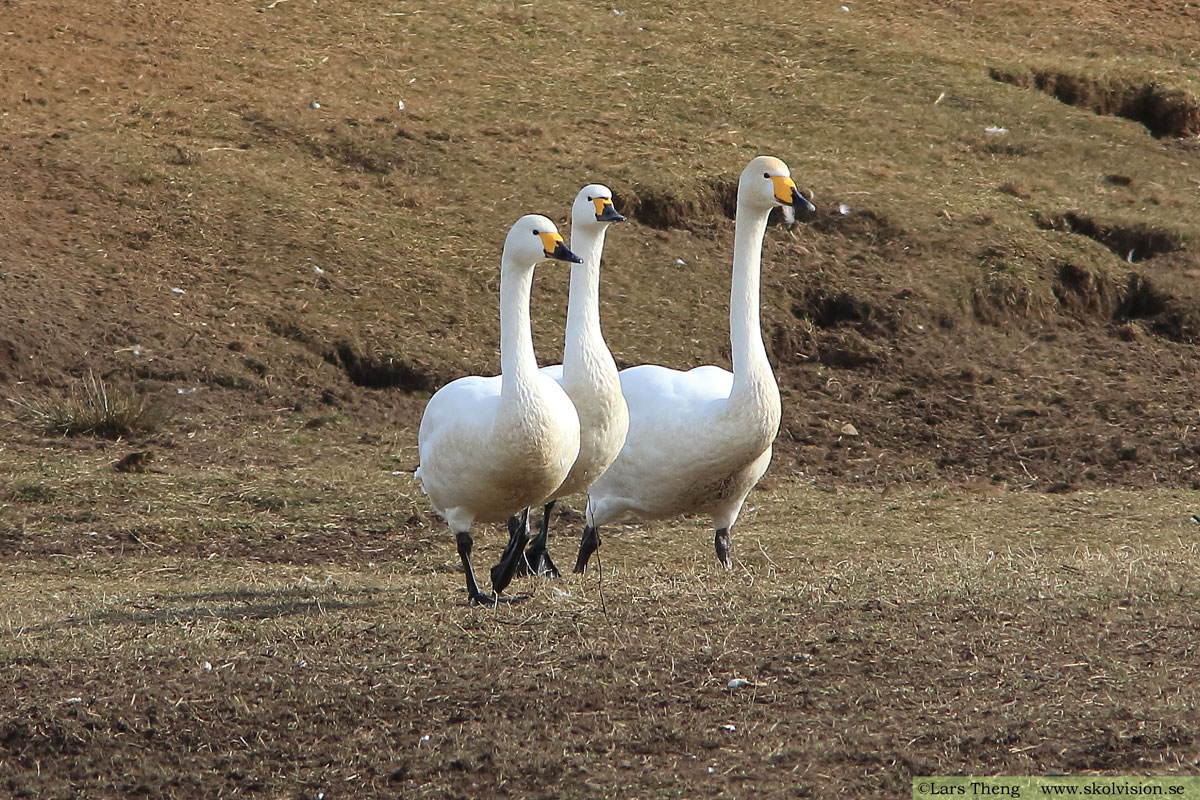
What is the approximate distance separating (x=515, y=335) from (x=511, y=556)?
984mm

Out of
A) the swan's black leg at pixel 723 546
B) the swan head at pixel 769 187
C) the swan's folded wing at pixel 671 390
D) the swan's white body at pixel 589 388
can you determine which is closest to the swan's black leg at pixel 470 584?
the swan's white body at pixel 589 388

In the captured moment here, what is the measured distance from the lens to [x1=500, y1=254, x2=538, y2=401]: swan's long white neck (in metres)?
6.69

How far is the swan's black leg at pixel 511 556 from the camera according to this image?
7.00m

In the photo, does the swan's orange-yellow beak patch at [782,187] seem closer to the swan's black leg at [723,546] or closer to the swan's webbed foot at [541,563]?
the swan's black leg at [723,546]

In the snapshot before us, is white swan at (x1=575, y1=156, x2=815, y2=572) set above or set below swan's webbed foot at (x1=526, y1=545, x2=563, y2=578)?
above

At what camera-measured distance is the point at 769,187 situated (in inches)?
319

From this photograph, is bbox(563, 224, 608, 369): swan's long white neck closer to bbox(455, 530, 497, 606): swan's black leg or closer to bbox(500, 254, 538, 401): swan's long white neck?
bbox(500, 254, 538, 401): swan's long white neck

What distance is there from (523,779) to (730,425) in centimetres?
306

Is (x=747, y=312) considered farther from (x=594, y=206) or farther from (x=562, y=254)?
(x=562, y=254)

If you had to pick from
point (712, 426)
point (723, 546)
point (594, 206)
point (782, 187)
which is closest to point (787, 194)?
point (782, 187)

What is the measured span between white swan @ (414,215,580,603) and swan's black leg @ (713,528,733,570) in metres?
1.31

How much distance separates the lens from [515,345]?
6.83 m

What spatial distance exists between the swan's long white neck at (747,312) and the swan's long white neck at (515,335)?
113 cm

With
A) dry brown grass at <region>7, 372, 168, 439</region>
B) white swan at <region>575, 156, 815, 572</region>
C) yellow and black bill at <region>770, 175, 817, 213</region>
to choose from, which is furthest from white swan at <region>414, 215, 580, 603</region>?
dry brown grass at <region>7, 372, 168, 439</region>
